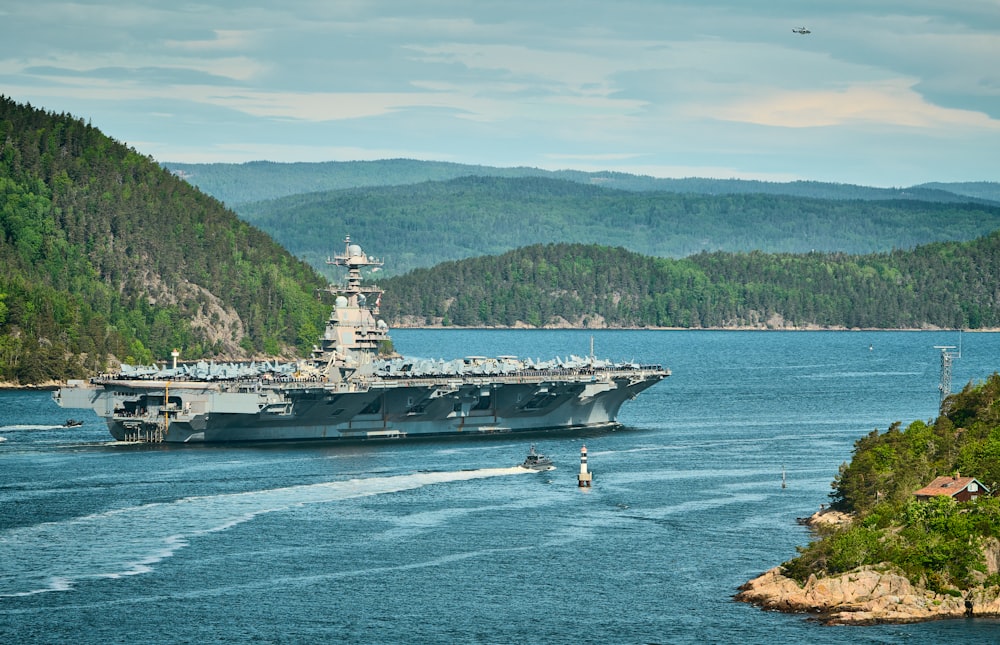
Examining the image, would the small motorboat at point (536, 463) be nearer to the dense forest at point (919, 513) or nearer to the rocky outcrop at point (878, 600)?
the dense forest at point (919, 513)

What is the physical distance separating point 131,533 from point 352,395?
2843 centimetres

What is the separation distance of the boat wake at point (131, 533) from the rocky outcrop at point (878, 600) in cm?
2245

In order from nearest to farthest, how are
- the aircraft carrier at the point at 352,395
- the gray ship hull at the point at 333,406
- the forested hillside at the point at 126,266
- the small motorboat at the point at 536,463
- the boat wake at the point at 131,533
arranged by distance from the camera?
the boat wake at the point at 131,533 < the small motorboat at the point at 536,463 < the gray ship hull at the point at 333,406 < the aircraft carrier at the point at 352,395 < the forested hillside at the point at 126,266

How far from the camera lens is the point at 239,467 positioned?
76.9 meters

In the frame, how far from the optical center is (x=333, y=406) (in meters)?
87.2

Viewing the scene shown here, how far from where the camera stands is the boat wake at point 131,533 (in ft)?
174

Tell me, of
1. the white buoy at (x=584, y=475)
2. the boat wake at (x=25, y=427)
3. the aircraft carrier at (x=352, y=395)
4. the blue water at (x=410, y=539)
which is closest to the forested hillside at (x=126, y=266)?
the boat wake at (x=25, y=427)

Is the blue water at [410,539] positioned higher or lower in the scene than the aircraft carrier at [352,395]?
lower

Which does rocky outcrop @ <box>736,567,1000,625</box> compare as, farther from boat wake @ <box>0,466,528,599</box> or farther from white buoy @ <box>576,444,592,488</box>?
white buoy @ <box>576,444,592,488</box>

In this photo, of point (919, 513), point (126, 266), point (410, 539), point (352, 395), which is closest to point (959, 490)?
point (919, 513)

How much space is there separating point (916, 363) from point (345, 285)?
106 meters

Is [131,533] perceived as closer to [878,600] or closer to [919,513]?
[878,600]

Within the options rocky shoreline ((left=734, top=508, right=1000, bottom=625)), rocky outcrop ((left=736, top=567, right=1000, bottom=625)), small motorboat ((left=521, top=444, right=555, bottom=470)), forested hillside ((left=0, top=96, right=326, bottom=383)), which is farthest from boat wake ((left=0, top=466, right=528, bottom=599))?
forested hillside ((left=0, top=96, right=326, bottom=383))

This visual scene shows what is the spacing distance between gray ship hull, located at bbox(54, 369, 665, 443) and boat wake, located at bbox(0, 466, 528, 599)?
→ 42.6 ft
